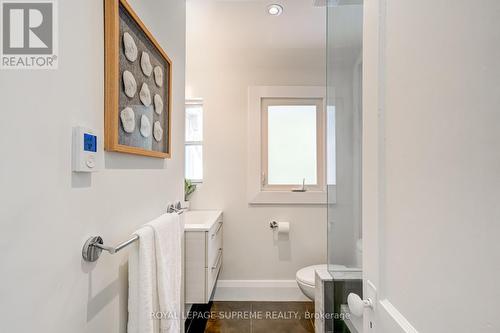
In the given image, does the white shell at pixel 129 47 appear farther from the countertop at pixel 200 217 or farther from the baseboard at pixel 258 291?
the baseboard at pixel 258 291

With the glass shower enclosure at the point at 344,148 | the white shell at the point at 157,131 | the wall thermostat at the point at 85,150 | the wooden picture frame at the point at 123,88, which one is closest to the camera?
the wall thermostat at the point at 85,150

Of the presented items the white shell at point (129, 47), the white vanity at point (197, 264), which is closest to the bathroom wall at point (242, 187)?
the white vanity at point (197, 264)

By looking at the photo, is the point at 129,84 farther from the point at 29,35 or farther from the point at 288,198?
the point at 288,198

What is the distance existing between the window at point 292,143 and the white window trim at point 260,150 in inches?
2.4

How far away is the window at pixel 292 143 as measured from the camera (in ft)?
8.13

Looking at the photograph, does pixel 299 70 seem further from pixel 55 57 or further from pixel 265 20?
pixel 55 57

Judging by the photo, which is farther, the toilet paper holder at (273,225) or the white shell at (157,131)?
the toilet paper holder at (273,225)

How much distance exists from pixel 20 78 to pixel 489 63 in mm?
871

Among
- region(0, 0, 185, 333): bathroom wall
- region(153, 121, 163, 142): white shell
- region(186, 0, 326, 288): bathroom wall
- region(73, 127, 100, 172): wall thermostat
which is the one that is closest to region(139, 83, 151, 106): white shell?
region(153, 121, 163, 142): white shell

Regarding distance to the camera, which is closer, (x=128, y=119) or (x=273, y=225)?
(x=128, y=119)

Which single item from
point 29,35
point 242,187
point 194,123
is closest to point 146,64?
point 29,35

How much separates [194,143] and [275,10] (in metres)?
1.36

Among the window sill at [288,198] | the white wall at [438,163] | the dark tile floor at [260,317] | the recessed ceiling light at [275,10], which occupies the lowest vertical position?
the dark tile floor at [260,317]

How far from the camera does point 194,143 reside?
2508 millimetres
